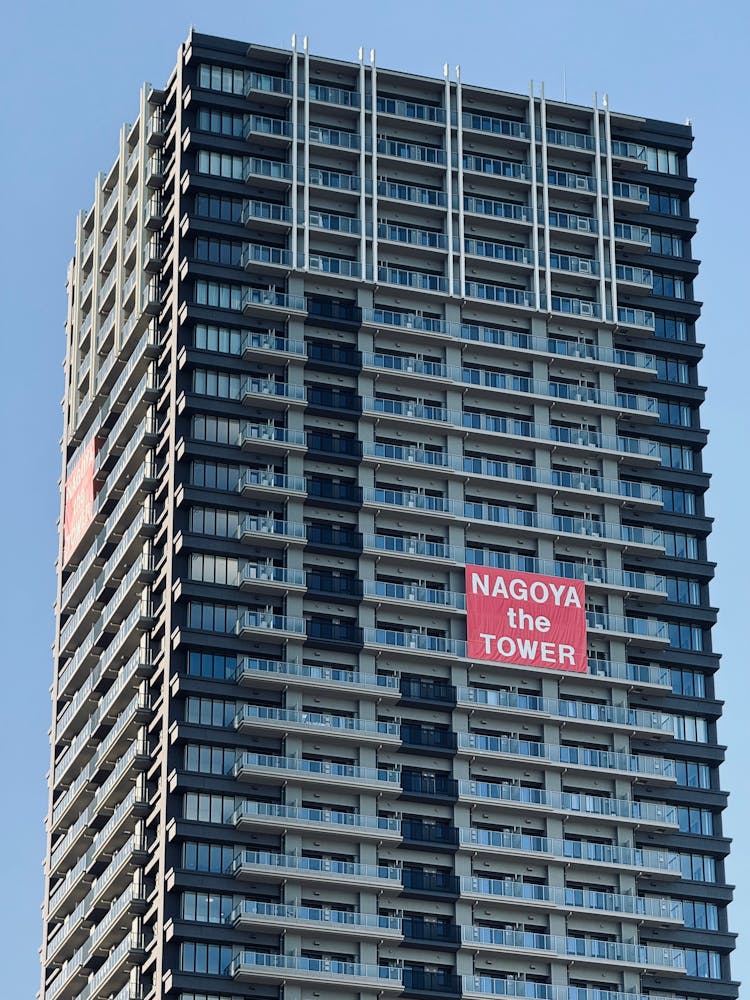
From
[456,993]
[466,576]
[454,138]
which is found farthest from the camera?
[454,138]

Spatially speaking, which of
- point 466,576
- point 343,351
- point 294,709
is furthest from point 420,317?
point 294,709

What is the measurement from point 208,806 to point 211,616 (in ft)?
42.3

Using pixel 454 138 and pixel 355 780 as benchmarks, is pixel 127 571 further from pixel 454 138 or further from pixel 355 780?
pixel 454 138

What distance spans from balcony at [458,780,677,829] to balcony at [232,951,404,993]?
45.6ft

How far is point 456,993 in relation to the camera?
176 meters

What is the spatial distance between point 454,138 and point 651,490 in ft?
94.3

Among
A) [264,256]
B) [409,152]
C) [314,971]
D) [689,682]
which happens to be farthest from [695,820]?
[409,152]

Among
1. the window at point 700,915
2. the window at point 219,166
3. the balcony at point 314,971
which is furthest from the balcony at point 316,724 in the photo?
the window at point 219,166

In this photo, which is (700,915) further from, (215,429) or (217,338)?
(217,338)

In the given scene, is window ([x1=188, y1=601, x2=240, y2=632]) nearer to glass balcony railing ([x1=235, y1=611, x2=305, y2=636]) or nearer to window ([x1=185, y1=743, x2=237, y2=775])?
glass balcony railing ([x1=235, y1=611, x2=305, y2=636])

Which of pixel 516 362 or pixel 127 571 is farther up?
pixel 516 362

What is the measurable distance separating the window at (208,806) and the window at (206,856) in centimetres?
181

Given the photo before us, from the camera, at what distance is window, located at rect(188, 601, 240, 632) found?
591ft

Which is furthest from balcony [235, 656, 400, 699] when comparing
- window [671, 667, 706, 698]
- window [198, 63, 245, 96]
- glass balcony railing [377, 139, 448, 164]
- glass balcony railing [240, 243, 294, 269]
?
window [198, 63, 245, 96]
